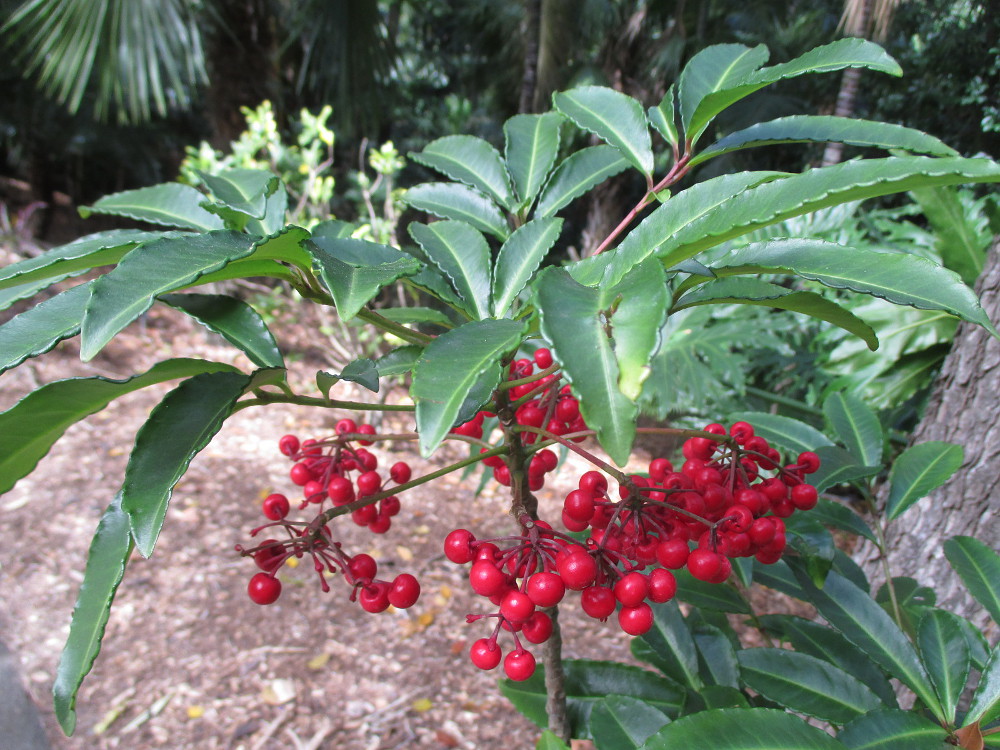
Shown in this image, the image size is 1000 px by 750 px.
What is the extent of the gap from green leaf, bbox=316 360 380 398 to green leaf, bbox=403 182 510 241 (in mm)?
252

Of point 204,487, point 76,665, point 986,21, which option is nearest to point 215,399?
point 76,665

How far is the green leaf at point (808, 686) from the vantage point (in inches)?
22.3

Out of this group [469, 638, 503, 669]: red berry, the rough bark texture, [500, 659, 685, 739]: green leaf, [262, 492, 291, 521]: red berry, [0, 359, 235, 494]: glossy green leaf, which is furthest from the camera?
the rough bark texture

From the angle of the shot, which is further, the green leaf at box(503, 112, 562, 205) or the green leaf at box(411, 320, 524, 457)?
the green leaf at box(503, 112, 562, 205)

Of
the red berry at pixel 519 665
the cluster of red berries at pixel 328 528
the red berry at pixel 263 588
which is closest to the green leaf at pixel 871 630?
the red berry at pixel 519 665

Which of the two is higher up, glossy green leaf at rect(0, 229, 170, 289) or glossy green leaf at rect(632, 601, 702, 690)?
glossy green leaf at rect(0, 229, 170, 289)

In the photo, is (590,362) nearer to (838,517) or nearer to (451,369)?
(451,369)

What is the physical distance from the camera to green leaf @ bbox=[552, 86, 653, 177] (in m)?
0.57

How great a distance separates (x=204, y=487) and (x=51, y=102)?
4.07 meters

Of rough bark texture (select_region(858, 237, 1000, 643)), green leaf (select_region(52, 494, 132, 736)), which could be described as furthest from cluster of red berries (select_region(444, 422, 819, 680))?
rough bark texture (select_region(858, 237, 1000, 643))

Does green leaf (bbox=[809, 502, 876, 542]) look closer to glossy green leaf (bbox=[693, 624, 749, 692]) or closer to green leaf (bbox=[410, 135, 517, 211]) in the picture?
glossy green leaf (bbox=[693, 624, 749, 692])

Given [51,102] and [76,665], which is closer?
[76,665]

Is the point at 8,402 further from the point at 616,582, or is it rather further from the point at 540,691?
the point at 616,582

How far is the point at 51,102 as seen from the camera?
4.45 meters
